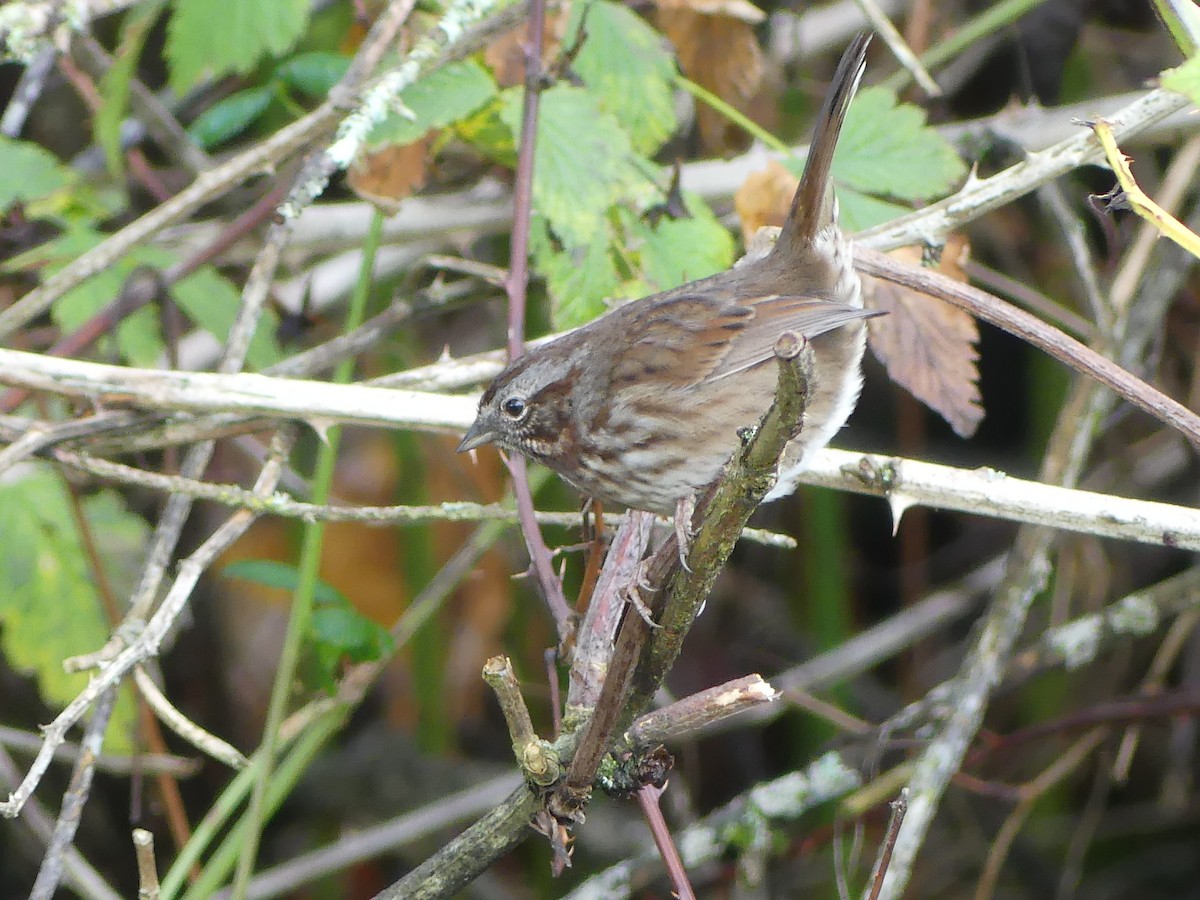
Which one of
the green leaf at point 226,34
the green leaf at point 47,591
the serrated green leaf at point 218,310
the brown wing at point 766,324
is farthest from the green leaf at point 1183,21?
the green leaf at point 47,591

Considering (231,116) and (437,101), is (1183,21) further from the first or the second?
(231,116)

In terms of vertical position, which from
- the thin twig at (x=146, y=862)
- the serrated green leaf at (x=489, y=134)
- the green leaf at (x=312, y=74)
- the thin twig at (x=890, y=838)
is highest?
the green leaf at (x=312, y=74)

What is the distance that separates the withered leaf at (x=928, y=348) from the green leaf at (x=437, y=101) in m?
0.87

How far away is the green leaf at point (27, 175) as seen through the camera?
9.43 ft

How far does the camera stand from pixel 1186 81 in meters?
1.24

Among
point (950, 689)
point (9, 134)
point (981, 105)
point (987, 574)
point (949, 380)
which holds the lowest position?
point (950, 689)

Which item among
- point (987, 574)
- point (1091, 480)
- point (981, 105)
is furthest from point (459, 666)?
point (981, 105)

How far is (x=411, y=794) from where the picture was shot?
471cm

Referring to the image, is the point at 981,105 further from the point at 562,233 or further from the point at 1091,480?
the point at 562,233

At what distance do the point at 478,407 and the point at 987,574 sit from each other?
2174mm

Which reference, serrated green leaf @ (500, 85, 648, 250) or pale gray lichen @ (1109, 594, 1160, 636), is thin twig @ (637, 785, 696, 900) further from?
pale gray lichen @ (1109, 594, 1160, 636)

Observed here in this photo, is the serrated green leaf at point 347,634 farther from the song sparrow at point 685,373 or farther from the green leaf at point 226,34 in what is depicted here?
the green leaf at point 226,34

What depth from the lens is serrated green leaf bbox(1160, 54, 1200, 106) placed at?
1.23m

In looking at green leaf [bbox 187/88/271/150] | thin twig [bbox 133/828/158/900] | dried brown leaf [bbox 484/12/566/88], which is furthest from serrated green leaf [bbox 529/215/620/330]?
thin twig [bbox 133/828/158/900]
